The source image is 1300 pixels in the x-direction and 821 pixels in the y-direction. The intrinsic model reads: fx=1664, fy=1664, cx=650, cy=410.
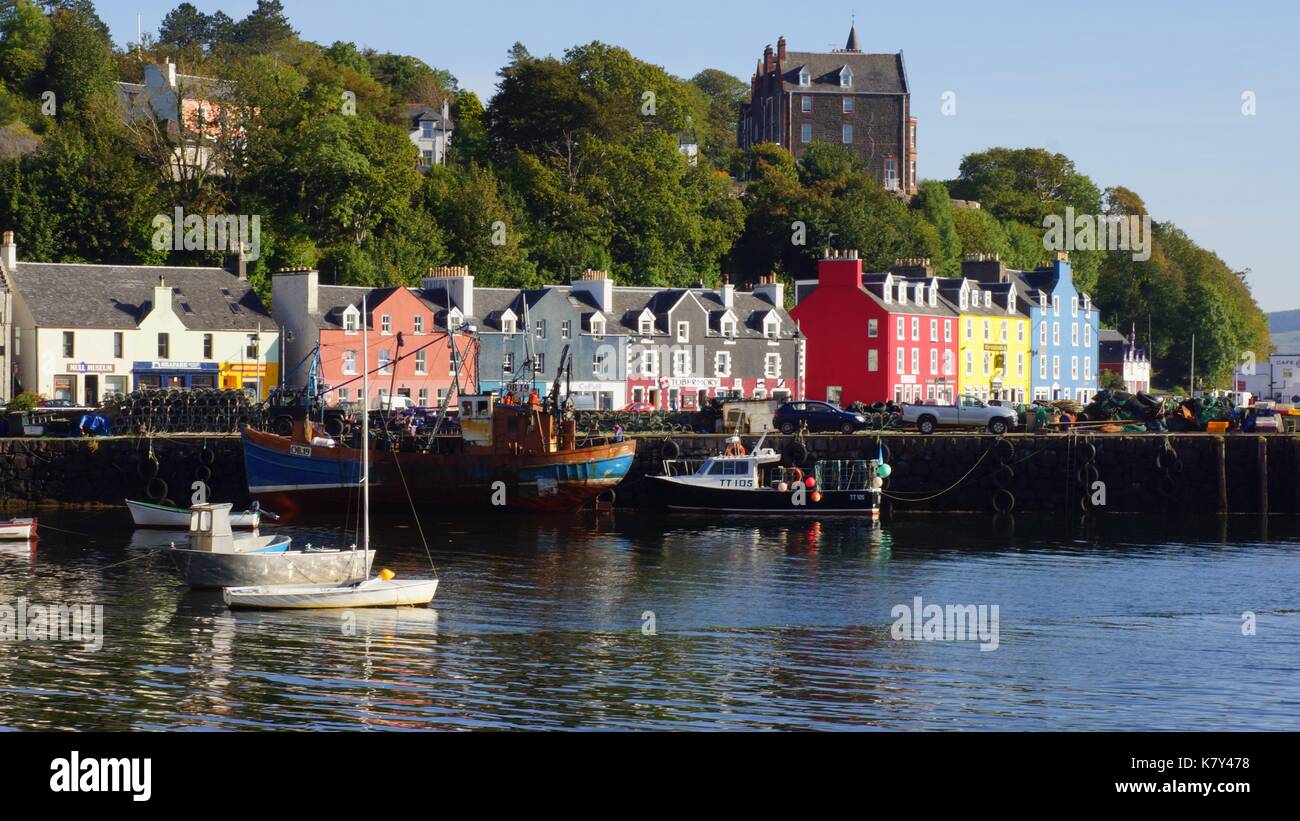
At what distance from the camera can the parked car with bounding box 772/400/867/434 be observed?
71062mm

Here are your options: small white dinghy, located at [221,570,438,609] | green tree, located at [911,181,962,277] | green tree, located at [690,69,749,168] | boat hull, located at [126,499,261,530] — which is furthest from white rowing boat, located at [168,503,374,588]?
green tree, located at [690,69,749,168]

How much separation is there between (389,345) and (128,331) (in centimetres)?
1297

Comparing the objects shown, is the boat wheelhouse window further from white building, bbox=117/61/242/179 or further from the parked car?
white building, bbox=117/61/242/179

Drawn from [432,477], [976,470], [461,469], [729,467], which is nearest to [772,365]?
[976,470]

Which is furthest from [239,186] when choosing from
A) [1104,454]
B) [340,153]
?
[1104,454]

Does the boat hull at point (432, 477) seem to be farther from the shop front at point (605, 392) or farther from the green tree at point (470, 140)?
the green tree at point (470, 140)

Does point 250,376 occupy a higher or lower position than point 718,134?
lower

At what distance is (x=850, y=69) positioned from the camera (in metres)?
156

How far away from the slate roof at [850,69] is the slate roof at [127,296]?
266 feet

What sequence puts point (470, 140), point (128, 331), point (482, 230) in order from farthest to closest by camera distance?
point (470, 140) < point (482, 230) < point (128, 331)

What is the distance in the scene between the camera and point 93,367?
8000cm

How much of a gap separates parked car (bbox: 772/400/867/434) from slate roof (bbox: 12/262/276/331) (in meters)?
28.5

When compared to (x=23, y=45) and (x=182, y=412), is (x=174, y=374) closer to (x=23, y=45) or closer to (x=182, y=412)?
(x=182, y=412)
